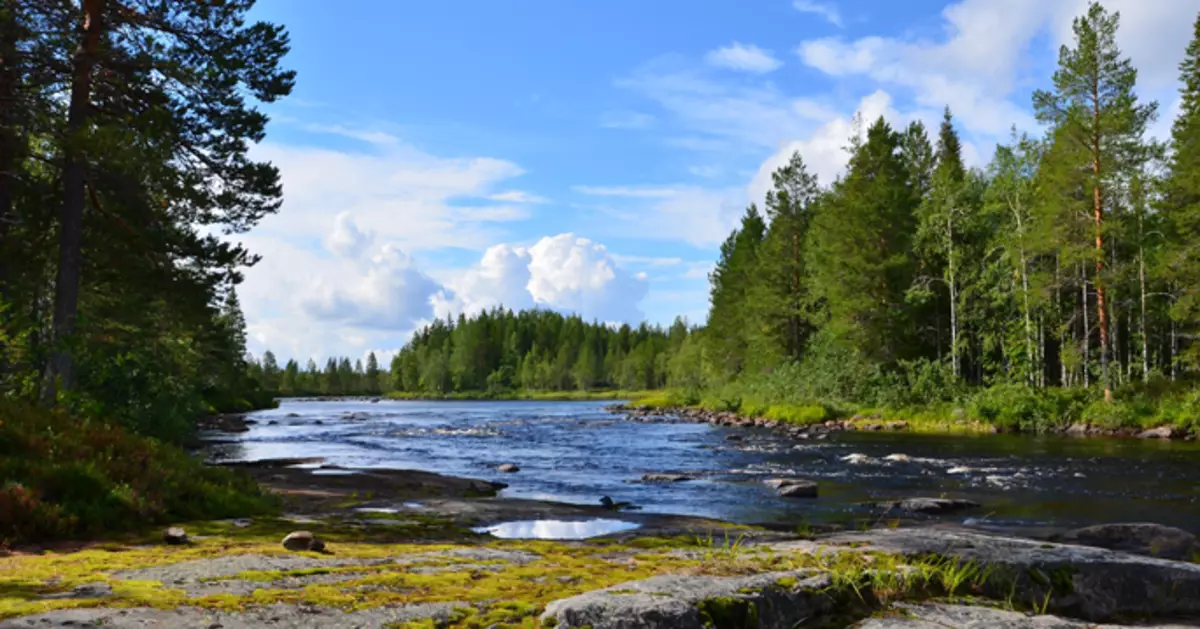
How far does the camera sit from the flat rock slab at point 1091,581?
6230mm

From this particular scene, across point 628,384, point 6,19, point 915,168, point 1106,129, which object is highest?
point 915,168

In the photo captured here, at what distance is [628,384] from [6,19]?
5879 inches

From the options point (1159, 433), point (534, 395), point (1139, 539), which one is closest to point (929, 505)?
point (1139, 539)

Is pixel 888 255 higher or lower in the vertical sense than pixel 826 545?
higher

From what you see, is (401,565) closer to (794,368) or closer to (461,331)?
(794,368)

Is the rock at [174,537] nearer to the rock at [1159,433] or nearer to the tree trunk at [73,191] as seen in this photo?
the tree trunk at [73,191]

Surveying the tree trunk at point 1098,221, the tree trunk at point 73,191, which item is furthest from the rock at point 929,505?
the tree trunk at point 1098,221

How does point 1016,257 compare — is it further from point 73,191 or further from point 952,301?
point 73,191

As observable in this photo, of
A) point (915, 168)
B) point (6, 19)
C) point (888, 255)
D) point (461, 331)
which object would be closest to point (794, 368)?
point (888, 255)

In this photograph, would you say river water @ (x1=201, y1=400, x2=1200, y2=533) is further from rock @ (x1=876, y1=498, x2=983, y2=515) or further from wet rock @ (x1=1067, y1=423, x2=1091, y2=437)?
wet rock @ (x1=1067, y1=423, x2=1091, y2=437)

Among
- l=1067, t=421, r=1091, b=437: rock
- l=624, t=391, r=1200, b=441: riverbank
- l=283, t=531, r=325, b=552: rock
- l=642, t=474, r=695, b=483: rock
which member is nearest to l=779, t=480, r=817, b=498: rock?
l=642, t=474, r=695, b=483: rock

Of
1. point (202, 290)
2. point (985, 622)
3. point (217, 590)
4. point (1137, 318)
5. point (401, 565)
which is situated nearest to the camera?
point (985, 622)

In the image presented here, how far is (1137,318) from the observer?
41500 millimetres

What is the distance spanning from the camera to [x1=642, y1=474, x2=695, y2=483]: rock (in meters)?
20.6
